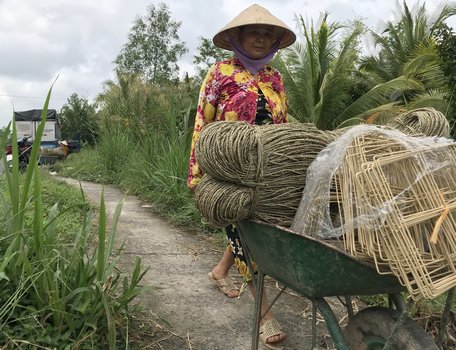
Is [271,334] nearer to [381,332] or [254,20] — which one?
[381,332]

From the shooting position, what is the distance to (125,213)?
4.82 m

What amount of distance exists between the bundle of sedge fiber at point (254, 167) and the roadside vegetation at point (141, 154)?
0.56 meters

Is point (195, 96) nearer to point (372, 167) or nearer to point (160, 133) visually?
point (160, 133)

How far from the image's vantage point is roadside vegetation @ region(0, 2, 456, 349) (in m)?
1.83

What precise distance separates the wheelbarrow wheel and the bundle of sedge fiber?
428 mm

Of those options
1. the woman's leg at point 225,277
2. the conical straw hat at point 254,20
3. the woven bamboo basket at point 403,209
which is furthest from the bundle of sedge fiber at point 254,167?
the woman's leg at point 225,277

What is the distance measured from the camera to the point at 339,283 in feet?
4.41

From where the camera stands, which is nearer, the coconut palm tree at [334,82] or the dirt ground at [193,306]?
the dirt ground at [193,306]

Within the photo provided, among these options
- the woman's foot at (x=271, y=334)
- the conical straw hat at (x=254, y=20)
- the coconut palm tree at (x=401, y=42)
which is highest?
the coconut palm tree at (x=401, y=42)

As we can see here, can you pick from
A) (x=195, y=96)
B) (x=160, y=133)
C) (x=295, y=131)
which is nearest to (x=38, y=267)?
(x=295, y=131)

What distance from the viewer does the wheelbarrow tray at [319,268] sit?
1284 millimetres

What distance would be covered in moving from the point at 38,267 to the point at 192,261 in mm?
1614

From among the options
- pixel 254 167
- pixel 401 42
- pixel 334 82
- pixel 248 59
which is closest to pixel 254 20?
pixel 248 59

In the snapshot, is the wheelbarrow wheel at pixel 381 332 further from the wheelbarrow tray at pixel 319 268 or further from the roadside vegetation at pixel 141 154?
the roadside vegetation at pixel 141 154
